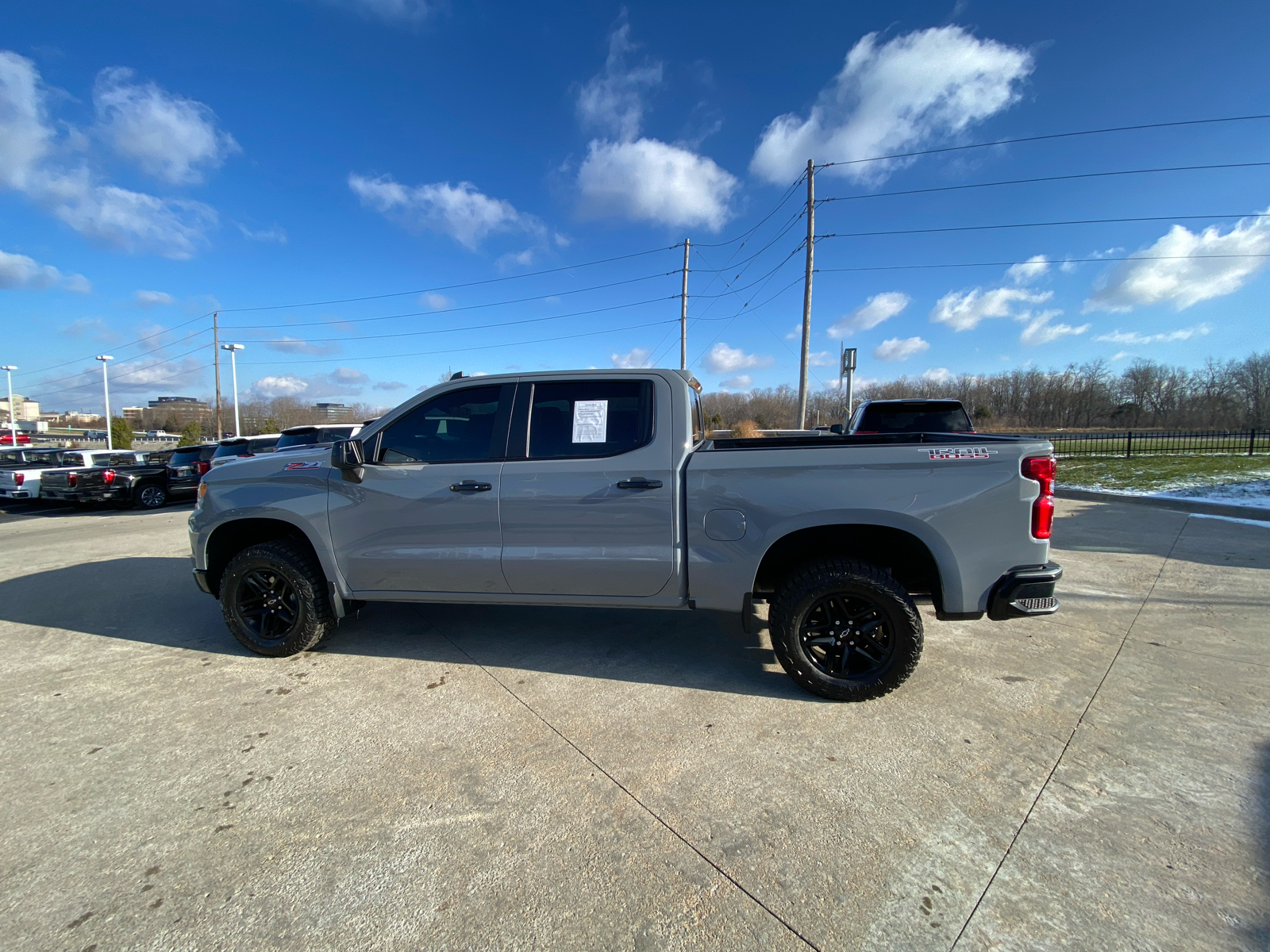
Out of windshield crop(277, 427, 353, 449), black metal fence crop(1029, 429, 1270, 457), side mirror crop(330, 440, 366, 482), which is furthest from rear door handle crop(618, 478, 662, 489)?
black metal fence crop(1029, 429, 1270, 457)

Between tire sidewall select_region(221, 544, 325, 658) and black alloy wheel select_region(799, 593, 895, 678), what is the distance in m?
3.25

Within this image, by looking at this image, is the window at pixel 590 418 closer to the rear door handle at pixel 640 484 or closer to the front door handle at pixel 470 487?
the rear door handle at pixel 640 484

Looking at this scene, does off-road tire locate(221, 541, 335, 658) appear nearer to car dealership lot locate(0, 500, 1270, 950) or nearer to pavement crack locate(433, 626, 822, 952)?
car dealership lot locate(0, 500, 1270, 950)

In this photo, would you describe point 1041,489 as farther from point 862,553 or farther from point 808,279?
point 808,279

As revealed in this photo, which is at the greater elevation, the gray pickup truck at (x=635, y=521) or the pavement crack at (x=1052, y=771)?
the gray pickup truck at (x=635, y=521)

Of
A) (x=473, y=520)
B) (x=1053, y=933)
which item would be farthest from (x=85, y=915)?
(x=1053, y=933)

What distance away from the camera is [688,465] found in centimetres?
324

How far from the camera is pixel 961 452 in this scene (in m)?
3.00

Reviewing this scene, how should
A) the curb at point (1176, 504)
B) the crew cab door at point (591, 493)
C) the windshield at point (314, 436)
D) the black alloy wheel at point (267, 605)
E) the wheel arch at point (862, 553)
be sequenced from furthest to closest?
the windshield at point (314, 436), the curb at point (1176, 504), the black alloy wheel at point (267, 605), the crew cab door at point (591, 493), the wheel arch at point (862, 553)

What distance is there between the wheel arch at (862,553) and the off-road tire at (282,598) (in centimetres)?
299

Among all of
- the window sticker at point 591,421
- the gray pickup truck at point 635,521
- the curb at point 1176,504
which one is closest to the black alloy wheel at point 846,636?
the gray pickup truck at point 635,521

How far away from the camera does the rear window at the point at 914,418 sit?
8156 mm

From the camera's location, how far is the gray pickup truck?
302cm

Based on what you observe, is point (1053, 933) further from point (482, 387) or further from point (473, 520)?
point (482, 387)
